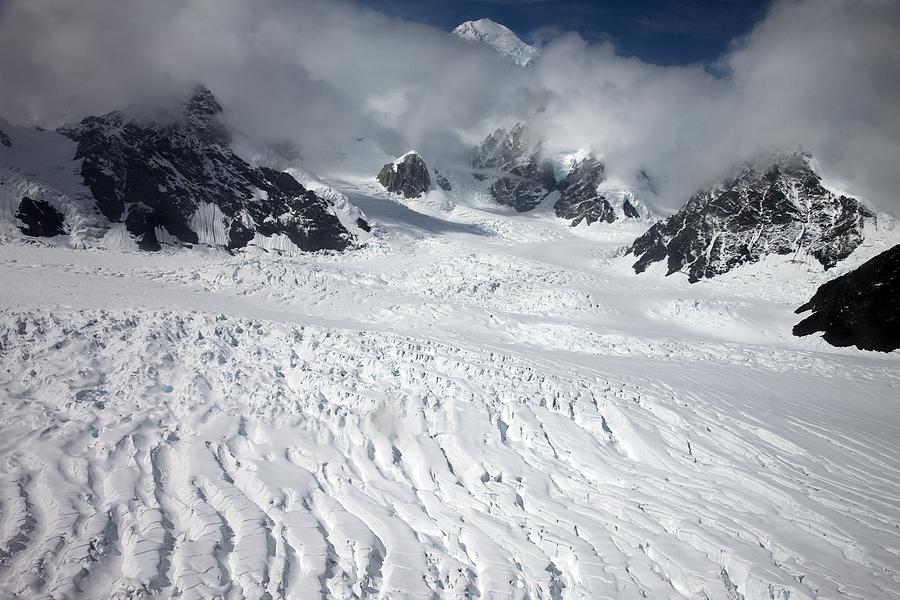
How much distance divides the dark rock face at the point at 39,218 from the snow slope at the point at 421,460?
67.7 feet

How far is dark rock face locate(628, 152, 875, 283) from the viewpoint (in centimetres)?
4197

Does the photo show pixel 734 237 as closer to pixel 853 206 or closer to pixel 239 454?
pixel 853 206

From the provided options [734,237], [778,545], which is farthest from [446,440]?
[734,237]

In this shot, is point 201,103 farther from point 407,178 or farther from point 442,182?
point 442,182

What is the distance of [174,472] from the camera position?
1168cm

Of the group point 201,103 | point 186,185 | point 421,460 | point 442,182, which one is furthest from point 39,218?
point 442,182

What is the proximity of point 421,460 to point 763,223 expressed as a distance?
50457 mm

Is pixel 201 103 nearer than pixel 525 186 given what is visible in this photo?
Yes

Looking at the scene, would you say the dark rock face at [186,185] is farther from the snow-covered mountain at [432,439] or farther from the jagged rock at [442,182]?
the jagged rock at [442,182]

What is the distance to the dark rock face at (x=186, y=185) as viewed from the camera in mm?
47906

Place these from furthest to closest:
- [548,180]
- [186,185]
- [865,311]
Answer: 1. [548,180]
2. [186,185]
3. [865,311]

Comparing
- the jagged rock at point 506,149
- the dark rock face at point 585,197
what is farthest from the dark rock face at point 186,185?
the jagged rock at point 506,149

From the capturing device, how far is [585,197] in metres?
95.2

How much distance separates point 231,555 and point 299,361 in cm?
904
